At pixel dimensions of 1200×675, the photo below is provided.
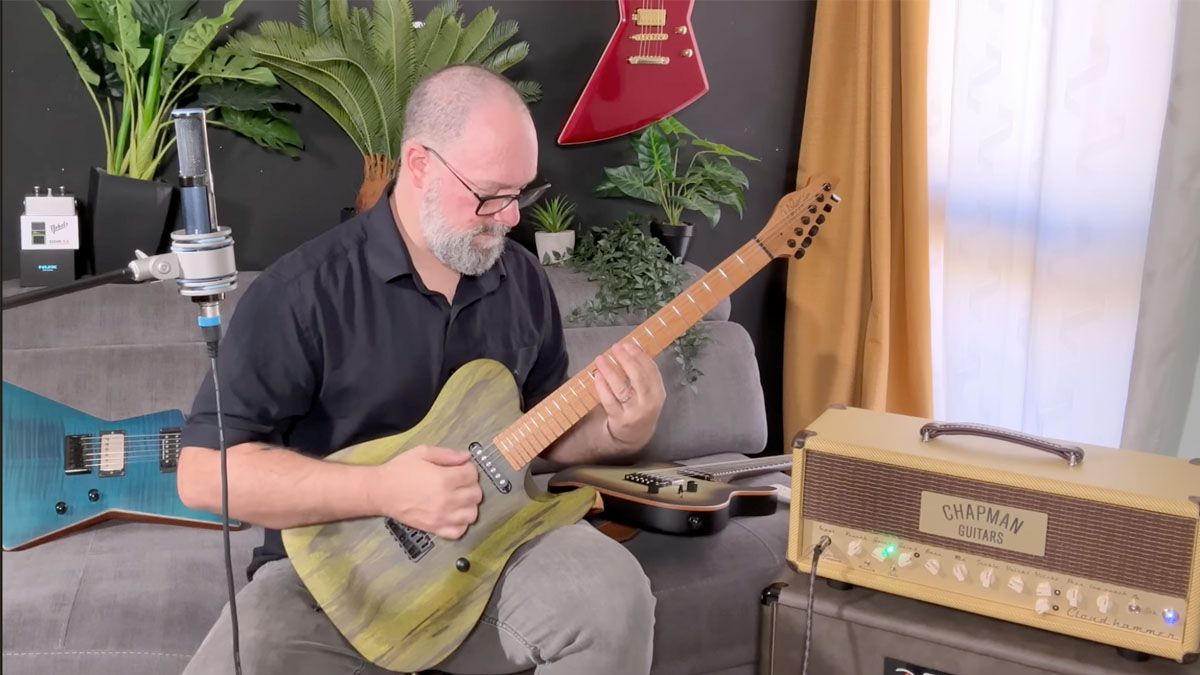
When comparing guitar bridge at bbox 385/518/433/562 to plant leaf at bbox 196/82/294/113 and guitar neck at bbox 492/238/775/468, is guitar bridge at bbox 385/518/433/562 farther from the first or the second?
plant leaf at bbox 196/82/294/113

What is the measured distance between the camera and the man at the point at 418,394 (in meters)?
1.52

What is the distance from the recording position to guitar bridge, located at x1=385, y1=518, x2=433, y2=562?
1564 millimetres

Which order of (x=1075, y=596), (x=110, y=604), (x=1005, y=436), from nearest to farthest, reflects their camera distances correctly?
(x=1075, y=596)
(x=1005, y=436)
(x=110, y=604)

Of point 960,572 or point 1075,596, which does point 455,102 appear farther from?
point 1075,596

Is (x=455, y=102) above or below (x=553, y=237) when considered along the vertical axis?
above

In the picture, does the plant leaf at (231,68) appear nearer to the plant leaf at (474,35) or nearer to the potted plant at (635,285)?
the plant leaf at (474,35)

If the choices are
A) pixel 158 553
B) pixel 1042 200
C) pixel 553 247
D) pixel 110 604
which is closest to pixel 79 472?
pixel 158 553

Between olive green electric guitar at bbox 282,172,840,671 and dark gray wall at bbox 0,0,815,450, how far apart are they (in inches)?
50.4

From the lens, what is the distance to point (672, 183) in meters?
2.85

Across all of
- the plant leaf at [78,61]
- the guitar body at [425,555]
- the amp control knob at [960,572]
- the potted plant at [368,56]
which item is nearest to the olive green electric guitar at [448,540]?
the guitar body at [425,555]

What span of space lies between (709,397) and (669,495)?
0.62m

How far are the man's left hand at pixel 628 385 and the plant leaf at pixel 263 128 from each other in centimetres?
130

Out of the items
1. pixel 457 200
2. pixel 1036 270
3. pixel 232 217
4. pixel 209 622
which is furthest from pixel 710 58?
pixel 209 622

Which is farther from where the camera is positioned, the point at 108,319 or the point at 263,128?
the point at 263,128
